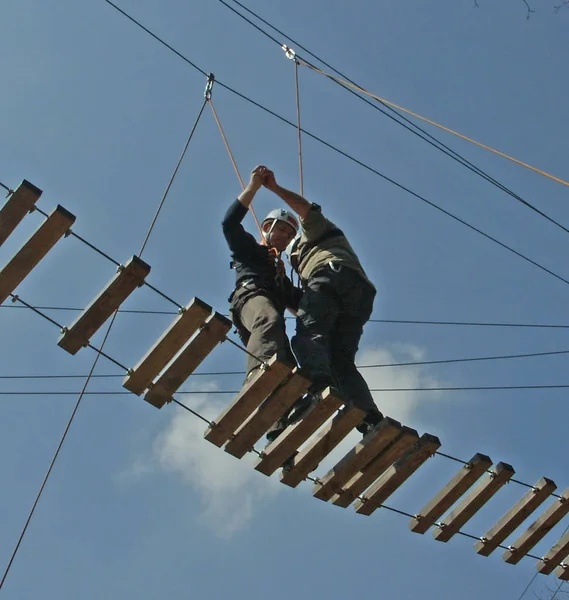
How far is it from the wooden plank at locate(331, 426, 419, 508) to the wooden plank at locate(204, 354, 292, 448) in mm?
667

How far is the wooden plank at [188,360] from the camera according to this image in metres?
4.64

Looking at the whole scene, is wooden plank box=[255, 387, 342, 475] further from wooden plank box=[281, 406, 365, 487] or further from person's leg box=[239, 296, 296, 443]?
person's leg box=[239, 296, 296, 443]

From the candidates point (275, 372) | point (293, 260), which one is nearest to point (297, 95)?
point (293, 260)

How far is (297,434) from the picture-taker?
16.1ft

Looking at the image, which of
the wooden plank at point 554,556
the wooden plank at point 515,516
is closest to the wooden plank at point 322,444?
the wooden plank at point 515,516

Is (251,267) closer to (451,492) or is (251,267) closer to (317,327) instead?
(317,327)

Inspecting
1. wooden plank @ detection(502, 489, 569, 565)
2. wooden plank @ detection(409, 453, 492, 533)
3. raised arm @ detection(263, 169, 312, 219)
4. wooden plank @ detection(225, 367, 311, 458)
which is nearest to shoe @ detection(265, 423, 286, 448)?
wooden plank @ detection(225, 367, 311, 458)

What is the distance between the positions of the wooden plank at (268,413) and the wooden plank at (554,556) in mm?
2113

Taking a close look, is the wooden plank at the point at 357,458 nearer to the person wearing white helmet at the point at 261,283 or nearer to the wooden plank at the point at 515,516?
the person wearing white helmet at the point at 261,283

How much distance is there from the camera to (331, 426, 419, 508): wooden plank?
4.96m

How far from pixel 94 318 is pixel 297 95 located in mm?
2744

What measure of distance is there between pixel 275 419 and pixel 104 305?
931 mm

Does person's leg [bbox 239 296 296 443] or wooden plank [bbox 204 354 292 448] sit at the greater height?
person's leg [bbox 239 296 296 443]

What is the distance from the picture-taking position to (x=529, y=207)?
7.04 metres
